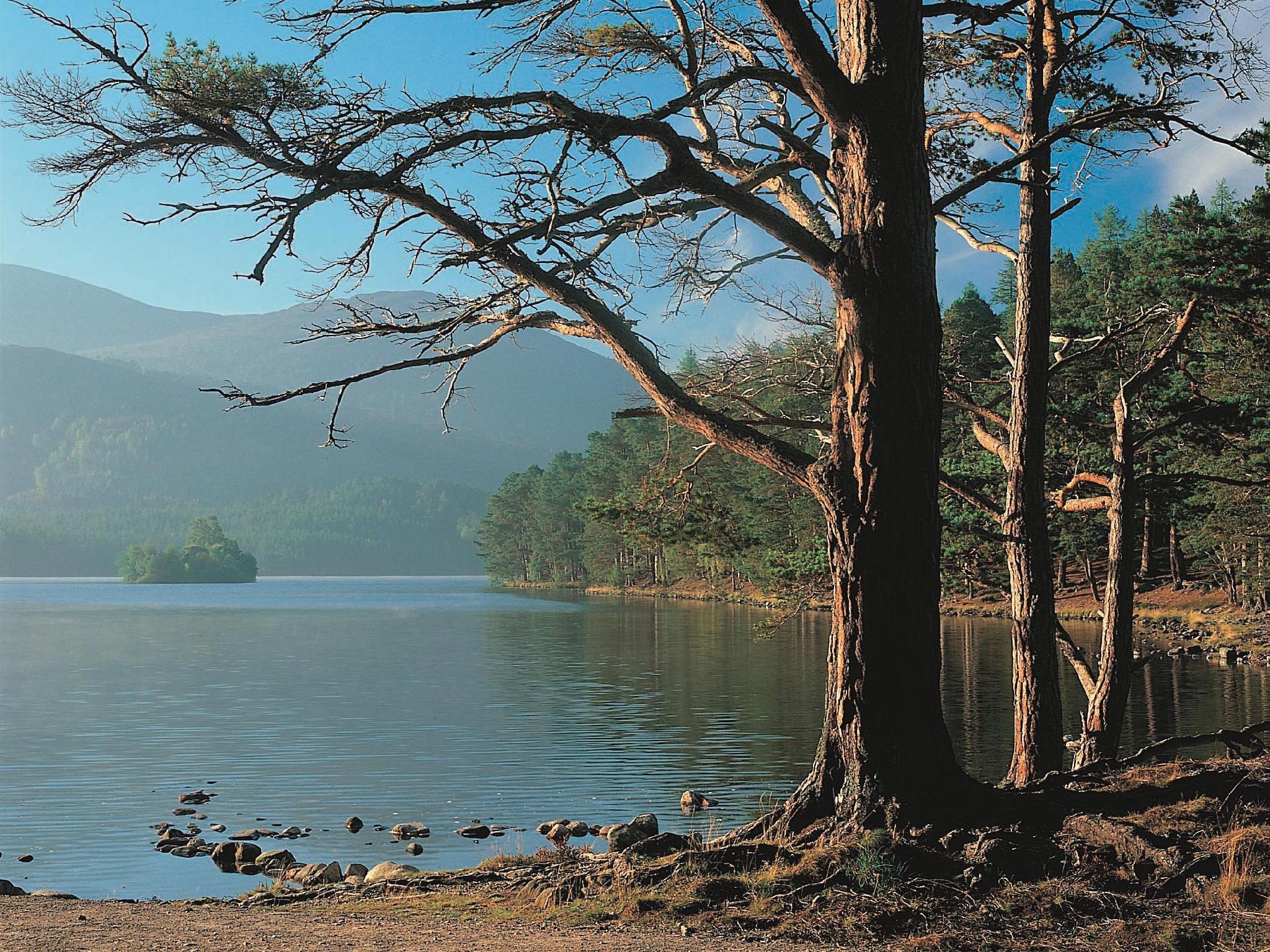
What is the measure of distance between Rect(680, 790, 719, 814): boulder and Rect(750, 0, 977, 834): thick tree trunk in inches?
313

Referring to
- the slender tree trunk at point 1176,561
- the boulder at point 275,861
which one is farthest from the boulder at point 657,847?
the slender tree trunk at point 1176,561

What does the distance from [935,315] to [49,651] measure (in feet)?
138

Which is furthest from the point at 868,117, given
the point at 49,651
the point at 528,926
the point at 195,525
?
the point at 195,525

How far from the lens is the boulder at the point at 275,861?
1195cm

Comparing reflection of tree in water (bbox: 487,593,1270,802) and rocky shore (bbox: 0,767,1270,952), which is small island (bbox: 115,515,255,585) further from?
rocky shore (bbox: 0,767,1270,952)

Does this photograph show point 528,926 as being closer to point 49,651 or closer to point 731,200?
point 731,200

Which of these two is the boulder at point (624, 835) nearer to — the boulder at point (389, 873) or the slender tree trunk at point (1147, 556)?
the boulder at point (389, 873)

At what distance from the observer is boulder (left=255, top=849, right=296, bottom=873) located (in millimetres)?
11953

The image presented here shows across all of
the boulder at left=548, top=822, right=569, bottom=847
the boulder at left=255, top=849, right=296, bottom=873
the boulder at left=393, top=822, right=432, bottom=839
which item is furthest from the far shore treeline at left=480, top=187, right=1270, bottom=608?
the boulder at left=255, top=849, right=296, bottom=873

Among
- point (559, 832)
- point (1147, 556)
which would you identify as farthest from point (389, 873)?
point (1147, 556)

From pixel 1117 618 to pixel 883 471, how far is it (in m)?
5.33

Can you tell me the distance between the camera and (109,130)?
6.84 m

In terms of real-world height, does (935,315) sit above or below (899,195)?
below

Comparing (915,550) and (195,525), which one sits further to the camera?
(195,525)
